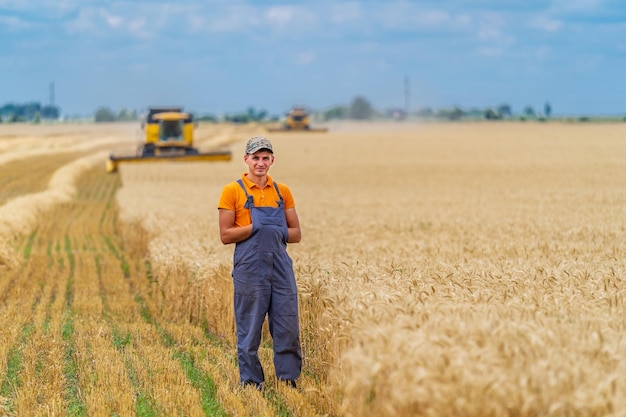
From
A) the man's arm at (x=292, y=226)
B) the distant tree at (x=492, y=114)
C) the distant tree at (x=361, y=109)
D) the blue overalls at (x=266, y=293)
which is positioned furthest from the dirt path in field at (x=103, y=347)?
the distant tree at (x=361, y=109)

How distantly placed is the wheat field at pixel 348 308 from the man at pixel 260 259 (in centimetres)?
31

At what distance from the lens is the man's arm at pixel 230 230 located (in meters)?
7.47

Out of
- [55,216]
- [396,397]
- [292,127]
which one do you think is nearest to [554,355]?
[396,397]

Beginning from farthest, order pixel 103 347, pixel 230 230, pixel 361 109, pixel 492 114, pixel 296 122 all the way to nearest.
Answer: pixel 361 109 < pixel 492 114 < pixel 296 122 < pixel 103 347 < pixel 230 230

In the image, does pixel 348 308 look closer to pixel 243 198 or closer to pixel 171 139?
pixel 243 198

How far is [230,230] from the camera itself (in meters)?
7.47

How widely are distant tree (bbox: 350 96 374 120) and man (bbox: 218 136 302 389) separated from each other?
17510 cm

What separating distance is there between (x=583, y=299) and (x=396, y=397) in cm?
263

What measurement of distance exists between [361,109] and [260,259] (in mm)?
177827

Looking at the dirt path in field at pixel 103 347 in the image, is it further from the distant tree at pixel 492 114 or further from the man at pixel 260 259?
the distant tree at pixel 492 114

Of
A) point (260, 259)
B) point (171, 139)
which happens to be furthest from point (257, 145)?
point (171, 139)

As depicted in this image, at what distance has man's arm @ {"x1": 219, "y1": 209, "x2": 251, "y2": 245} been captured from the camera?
7469mm

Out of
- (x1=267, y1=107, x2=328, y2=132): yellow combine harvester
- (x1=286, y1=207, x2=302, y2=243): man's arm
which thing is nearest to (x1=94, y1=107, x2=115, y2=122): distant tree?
(x1=267, y1=107, x2=328, y2=132): yellow combine harvester

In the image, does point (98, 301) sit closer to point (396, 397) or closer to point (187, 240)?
point (187, 240)
